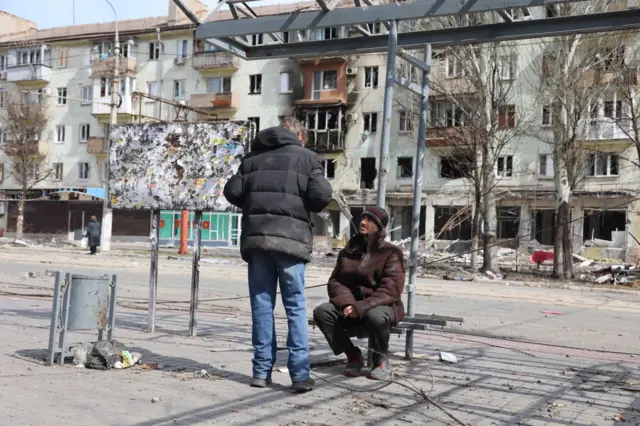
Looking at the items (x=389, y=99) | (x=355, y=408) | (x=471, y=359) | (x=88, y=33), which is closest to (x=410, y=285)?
(x=471, y=359)

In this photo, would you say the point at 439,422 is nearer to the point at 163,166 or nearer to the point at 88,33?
the point at 163,166

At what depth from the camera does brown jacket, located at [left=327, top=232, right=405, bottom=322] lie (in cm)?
623

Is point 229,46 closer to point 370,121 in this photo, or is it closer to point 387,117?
point 387,117

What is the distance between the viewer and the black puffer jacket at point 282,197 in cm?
553

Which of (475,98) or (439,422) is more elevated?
(475,98)

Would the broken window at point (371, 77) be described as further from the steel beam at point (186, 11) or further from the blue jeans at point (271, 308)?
the blue jeans at point (271, 308)

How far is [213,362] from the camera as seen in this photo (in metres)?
6.65

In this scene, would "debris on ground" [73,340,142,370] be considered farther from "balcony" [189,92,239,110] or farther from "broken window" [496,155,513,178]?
"balcony" [189,92,239,110]

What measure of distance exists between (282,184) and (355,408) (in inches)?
71.0

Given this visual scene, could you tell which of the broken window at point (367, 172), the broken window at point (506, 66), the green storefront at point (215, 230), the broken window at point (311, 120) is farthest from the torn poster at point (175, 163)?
the green storefront at point (215, 230)

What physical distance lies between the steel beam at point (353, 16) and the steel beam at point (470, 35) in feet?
2.53

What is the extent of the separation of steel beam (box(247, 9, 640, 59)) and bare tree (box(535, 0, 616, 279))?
19.4 metres

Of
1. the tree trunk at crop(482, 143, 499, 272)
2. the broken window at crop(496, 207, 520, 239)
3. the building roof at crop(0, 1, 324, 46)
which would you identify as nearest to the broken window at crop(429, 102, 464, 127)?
the tree trunk at crop(482, 143, 499, 272)

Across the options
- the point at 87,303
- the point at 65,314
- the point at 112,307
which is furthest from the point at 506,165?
the point at 65,314
